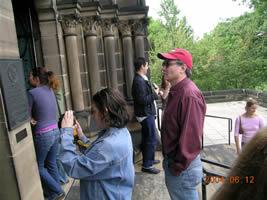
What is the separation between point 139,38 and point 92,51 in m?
1.32

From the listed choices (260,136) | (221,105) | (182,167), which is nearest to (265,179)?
(260,136)

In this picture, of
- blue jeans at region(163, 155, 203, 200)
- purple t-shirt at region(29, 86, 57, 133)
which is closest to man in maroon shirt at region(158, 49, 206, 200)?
blue jeans at region(163, 155, 203, 200)

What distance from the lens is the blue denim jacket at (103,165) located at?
188cm

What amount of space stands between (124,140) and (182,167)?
66 centimetres

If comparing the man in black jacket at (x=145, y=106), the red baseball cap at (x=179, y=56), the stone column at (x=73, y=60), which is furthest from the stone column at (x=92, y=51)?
the red baseball cap at (x=179, y=56)

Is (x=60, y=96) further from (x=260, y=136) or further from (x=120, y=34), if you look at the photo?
(x=260, y=136)

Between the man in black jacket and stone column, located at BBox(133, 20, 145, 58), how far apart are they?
2.23 metres

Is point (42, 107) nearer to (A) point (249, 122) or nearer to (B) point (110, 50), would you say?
(A) point (249, 122)

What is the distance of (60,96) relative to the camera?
464cm

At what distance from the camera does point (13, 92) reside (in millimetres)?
2773

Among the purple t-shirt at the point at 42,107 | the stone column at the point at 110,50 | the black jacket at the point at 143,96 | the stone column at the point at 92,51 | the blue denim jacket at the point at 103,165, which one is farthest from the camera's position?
the stone column at the point at 110,50

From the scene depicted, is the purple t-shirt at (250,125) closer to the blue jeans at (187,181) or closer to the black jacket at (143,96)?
the black jacket at (143,96)

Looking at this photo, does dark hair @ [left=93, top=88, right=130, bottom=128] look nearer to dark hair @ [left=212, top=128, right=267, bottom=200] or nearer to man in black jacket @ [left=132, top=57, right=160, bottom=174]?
dark hair @ [left=212, top=128, right=267, bottom=200]

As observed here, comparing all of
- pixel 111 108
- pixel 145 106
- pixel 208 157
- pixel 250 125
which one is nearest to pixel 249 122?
pixel 250 125
